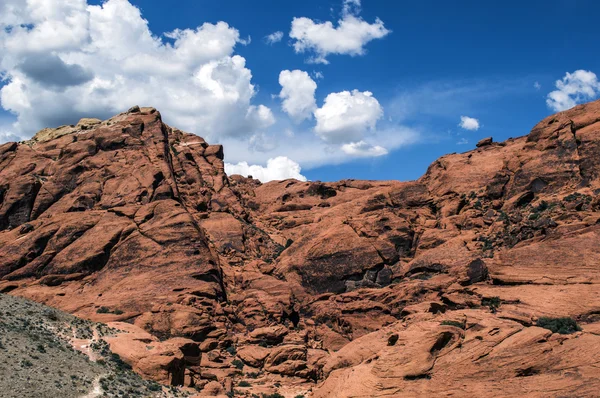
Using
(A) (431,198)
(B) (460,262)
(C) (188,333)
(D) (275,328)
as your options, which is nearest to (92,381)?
(C) (188,333)

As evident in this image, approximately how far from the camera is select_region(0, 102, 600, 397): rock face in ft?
92.2

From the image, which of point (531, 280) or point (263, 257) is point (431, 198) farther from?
point (531, 280)

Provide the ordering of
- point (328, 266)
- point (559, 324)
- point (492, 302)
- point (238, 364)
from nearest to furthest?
point (559, 324) → point (492, 302) → point (238, 364) → point (328, 266)

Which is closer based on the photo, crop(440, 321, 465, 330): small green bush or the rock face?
the rock face

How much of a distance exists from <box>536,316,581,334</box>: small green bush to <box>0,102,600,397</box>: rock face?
0.83 metres

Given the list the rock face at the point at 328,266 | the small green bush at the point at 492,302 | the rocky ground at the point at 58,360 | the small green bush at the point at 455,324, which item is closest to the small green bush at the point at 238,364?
the rock face at the point at 328,266

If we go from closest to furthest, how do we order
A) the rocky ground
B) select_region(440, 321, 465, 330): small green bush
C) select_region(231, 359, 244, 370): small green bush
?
the rocky ground → select_region(440, 321, 465, 330): small green bush → select_region(231, 359, 244, 370): small green bush

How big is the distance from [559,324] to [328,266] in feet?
101

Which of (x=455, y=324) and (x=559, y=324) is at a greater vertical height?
(x=455, y=324)

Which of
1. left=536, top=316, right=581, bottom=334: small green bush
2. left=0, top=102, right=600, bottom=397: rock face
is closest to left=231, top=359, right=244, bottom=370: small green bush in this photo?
left=0, top=102, right=600, bottom=397: rock face

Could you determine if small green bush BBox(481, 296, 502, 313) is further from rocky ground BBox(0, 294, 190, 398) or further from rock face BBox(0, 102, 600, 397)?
rocky ground BBox(0, 294, 190, 398)

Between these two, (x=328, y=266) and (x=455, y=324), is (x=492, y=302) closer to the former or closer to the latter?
(x=455, y=324)

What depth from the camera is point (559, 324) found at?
29.2 m

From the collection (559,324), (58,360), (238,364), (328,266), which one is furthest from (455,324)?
(328,266)
